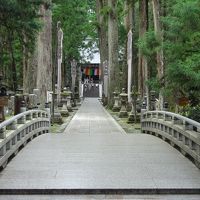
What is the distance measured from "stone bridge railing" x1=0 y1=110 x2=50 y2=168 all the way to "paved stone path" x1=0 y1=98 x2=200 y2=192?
22 cm

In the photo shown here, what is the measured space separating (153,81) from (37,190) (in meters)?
8.49

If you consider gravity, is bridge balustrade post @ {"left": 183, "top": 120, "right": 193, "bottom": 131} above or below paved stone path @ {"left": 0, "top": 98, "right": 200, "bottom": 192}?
above

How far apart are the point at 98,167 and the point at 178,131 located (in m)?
3.28

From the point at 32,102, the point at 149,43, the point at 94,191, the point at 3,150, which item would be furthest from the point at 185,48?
the point at 32,102

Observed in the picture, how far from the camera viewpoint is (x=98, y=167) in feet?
33.5

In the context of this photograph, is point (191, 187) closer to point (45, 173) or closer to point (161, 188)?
point (161, 188)

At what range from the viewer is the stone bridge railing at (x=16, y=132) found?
397 inches

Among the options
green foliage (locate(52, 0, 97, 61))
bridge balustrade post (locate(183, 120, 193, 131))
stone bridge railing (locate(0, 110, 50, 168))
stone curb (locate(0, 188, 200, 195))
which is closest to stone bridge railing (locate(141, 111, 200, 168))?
bridge balustrade post (locate(183, 120, 193, 131))

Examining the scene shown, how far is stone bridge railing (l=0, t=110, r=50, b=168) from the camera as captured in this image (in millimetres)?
10094

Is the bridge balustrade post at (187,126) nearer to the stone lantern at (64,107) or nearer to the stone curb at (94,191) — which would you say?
the stone curb at (94,191)

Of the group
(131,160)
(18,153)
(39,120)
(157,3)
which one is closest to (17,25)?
(18,153)

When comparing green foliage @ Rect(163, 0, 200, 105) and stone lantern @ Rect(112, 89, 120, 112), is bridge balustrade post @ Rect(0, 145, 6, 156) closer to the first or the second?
green foliage @ Rect(163, 0, 200, 105)

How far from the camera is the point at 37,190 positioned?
8016 millimetres

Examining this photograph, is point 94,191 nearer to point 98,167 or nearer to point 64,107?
point 98,167
